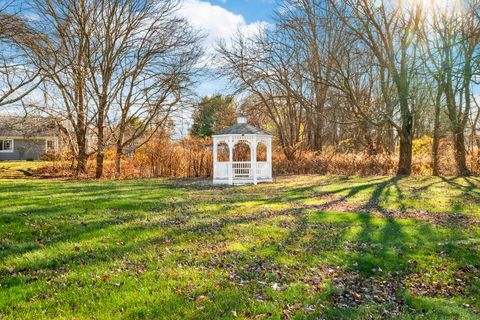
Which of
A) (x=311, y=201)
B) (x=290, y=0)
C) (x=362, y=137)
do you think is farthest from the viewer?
(x=362, y=137)

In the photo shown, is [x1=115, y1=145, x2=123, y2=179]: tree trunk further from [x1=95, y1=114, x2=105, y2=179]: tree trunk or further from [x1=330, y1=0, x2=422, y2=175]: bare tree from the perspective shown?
[x1=330, y1=0, x2=422, y2=175]: bare tree

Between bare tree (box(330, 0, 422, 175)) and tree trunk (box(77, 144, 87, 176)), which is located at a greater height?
bare tree (box(330, 0, 422, 175))

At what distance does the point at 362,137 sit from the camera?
26.7 m

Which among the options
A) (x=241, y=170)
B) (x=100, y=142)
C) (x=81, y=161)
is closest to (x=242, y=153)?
(x=241, y=170)

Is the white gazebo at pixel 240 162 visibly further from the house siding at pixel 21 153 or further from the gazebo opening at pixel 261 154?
the house siding at pixel 21 153

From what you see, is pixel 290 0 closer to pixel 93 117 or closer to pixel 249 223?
pixel 93 117

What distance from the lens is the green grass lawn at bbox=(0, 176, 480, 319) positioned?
4.16m

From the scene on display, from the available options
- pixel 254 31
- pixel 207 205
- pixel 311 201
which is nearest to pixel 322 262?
pixel 207 205

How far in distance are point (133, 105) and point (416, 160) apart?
52.9 feet

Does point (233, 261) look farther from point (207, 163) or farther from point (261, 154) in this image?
point (261, 154)

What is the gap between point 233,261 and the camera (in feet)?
18.3

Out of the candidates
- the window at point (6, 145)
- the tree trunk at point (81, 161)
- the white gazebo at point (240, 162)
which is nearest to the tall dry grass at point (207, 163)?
the tree trunk at point (81, 161)

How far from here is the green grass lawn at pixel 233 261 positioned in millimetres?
4164

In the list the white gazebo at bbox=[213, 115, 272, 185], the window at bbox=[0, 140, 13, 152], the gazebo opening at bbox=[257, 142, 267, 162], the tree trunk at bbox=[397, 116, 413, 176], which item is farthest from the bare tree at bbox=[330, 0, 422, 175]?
the window at bbox=[0, 140, 13, 152]
